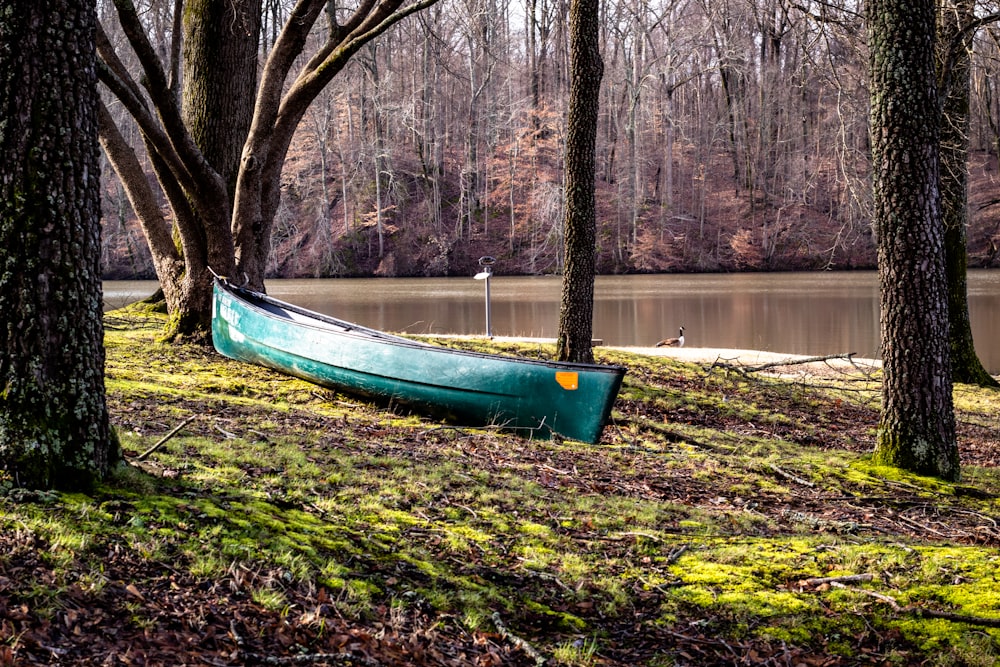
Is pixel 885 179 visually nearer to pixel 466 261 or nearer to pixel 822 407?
pixel 822 407

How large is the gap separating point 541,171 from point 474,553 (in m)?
42.7

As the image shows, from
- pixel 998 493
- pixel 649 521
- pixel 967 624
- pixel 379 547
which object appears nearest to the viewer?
pixel 967 624

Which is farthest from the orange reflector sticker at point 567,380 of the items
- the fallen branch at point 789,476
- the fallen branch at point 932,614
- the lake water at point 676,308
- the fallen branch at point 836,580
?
the lake water at point 676,308

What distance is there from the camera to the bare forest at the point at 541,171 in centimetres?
4397

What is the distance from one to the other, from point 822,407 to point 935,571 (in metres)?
6.06

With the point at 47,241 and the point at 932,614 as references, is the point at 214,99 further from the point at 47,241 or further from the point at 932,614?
the point at 932,614

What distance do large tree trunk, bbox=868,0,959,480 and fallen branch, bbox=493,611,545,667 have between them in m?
4.43

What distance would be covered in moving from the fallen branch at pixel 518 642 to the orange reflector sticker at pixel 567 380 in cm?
384

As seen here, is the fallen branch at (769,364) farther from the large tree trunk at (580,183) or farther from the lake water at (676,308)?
the lake water at (676,308)

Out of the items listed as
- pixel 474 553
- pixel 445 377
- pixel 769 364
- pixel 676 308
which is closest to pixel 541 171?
pixel 676 308

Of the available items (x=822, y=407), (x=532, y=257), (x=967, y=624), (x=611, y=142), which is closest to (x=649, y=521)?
(x=967, y=624)

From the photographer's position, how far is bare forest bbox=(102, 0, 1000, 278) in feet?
144

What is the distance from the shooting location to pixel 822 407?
9797mm

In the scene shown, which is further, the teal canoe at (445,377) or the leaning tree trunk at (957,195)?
the leaning tree trunk at (957,195)
